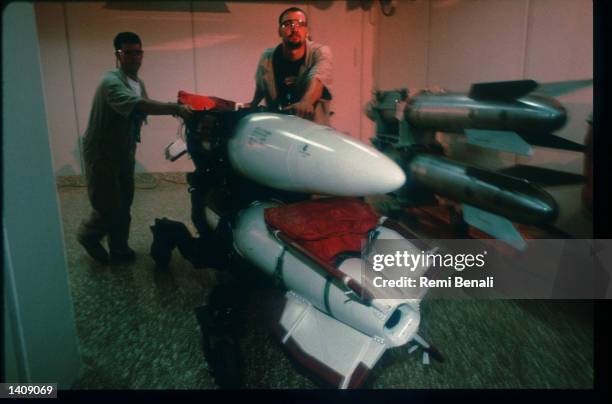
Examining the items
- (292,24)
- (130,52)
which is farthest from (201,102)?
(292,24)

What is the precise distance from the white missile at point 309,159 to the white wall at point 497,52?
3.63 ft

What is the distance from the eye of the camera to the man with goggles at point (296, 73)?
73.1 inches

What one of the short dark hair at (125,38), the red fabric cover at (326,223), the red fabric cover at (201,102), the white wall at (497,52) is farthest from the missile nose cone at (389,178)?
the short dark hair at (125,38)

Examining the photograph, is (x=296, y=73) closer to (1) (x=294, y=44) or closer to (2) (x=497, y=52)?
(1) (x=294, y=44)

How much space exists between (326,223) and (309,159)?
234 mm

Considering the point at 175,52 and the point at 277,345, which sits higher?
the point at 175,52

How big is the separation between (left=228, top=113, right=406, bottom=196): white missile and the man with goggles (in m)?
0.37

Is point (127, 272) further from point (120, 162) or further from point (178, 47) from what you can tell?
point (178, 47)

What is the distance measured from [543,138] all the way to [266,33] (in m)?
1.80

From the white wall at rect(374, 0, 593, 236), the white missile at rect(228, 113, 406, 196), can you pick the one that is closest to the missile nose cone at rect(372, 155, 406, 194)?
the white missile at rect(228, 113, 406, 196)

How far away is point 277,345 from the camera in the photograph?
1426 millimetres

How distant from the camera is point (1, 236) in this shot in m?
0.91

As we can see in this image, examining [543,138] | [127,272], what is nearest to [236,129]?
[127,272]

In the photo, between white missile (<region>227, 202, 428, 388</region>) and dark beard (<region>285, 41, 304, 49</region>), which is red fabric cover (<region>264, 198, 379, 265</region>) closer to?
white missile (<region>227, 202, 428, 388</region>)
